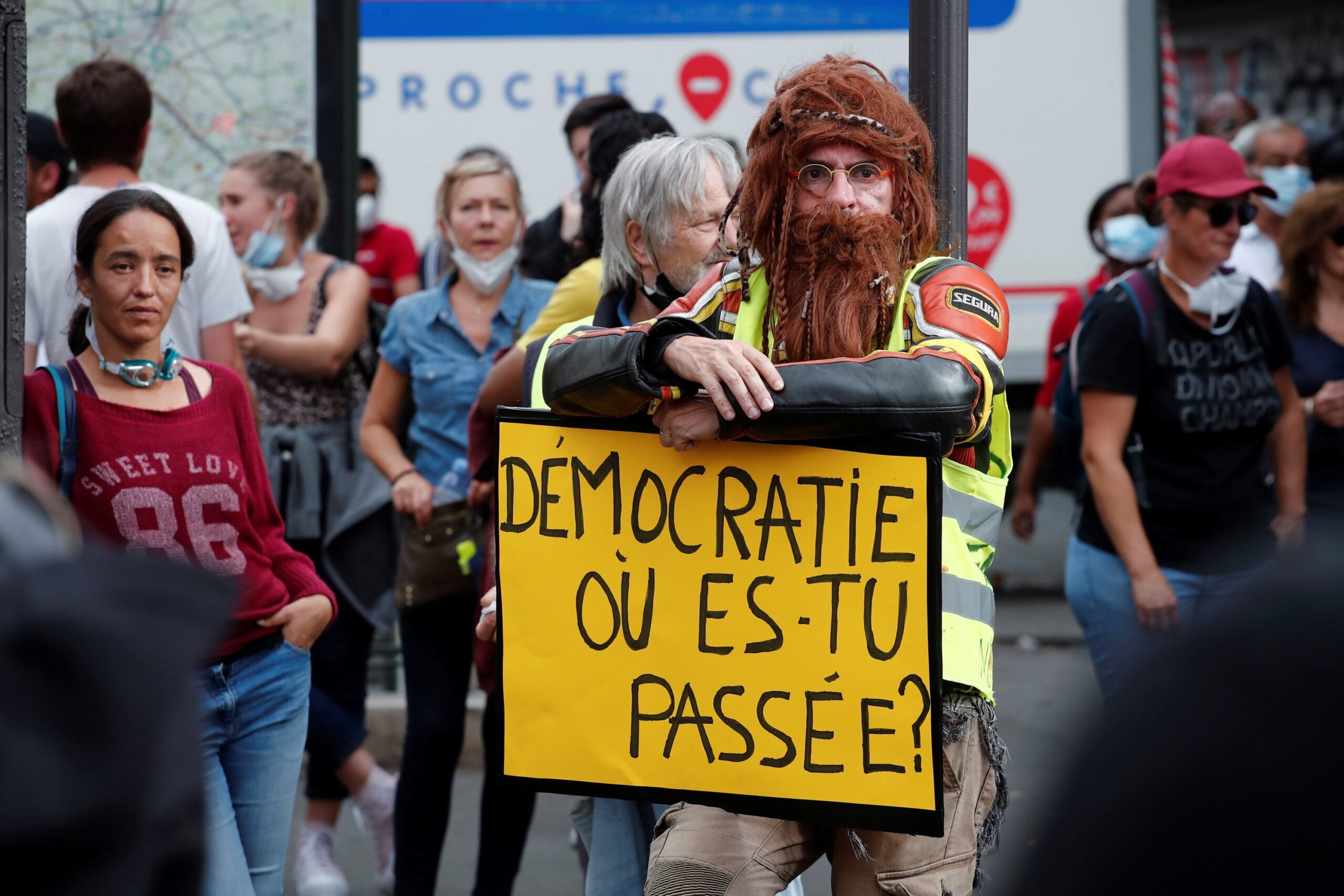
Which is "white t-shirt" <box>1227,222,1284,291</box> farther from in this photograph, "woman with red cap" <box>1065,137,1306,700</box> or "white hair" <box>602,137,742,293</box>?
"white hair" <box>602,137,742,293</box>

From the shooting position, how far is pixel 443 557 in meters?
4.20

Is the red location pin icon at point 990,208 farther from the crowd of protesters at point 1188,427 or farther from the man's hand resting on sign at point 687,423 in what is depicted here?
the man's hand resting on sign at point 687,423

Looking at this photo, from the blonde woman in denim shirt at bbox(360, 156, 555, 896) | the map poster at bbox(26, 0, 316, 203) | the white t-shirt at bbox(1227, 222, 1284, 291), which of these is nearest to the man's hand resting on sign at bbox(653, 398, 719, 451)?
the blonde woman in denim shirt at bbox(360, 156, 555, 896)

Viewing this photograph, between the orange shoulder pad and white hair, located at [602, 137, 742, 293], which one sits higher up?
white hair, located at [602, 137, 742, 293]

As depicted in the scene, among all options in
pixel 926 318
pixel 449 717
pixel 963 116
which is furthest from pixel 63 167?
pixel 926 318

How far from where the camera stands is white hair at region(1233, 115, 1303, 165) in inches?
291

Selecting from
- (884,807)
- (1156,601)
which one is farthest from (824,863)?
(884,807)

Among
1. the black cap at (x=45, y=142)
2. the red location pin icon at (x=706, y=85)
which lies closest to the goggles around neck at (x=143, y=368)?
the black cap at (x=45, y=142)

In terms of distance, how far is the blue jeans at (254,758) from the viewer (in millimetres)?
3072

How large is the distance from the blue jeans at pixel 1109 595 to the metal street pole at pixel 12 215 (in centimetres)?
267

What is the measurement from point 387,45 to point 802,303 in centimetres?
699

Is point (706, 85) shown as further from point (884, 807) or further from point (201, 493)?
point (884, 807)

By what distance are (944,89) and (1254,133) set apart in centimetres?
537

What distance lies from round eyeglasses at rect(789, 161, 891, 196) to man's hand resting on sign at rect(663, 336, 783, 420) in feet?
1.02
